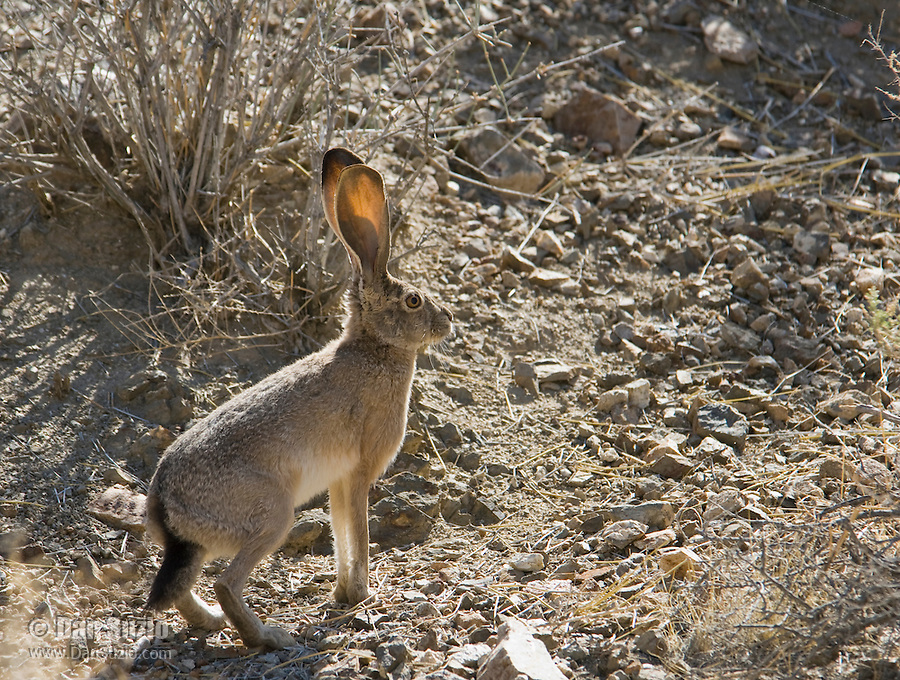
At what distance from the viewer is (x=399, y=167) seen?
6633mm

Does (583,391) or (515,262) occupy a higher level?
(515,262)

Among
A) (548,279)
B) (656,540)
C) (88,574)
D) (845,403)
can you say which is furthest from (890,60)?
(88,574)

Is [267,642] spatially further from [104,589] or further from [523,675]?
[523,675]

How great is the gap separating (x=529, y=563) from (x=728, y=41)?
584 centimetres

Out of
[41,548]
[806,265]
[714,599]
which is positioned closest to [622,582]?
[714,599]

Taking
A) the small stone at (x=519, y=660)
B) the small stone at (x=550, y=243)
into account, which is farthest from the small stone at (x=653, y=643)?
the small stone at (x=550, y=243)

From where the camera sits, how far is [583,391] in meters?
5.73

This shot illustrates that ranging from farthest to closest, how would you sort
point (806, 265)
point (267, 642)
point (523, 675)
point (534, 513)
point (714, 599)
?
point (806, 265)
point (534, 513)
point (267, 642)
point (714, 599)
point (523, 675)

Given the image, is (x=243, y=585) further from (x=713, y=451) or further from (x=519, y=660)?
(x=713, y=451)

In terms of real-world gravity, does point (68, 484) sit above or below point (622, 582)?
above

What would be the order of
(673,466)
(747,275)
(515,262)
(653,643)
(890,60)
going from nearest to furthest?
(653,643) < (890,60) < (673,466) < (747,275) < (515,262)

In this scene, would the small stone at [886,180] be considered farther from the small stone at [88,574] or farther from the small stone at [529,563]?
the small stone at [88,574]

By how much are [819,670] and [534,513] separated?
188 centimetres

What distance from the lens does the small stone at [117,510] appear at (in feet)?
14.7
